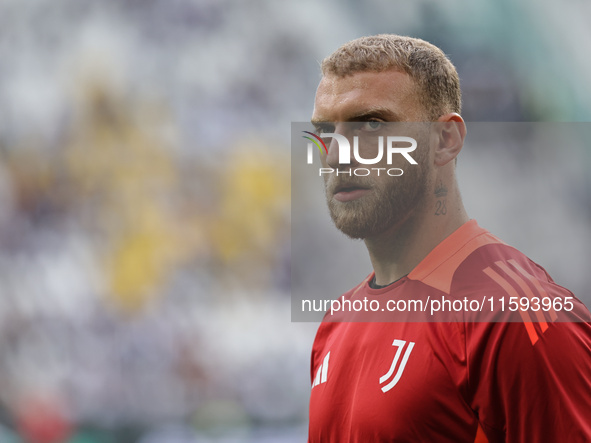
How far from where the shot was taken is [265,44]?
3.49m

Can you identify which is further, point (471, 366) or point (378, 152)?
point (378, 152)

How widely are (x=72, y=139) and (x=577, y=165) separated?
2638mm

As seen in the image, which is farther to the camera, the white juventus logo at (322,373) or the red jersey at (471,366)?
the white juventus logo at (322,373)

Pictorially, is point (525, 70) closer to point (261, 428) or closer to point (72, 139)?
point (261, 428)

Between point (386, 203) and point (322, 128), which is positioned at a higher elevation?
point (322, 128)

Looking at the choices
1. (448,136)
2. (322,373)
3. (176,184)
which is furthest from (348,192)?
(176,184)

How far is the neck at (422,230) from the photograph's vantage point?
0.87 meters

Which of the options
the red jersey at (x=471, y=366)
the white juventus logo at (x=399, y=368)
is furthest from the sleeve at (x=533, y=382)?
the white juventus logo at (x=399, y=368)

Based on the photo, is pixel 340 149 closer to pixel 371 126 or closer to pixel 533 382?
pixel 371 126

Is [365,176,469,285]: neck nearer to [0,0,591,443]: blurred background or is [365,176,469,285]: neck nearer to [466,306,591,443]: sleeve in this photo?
[466,306,591,443]: sleeve

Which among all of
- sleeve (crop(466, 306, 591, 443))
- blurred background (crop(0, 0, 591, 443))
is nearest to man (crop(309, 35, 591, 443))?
sleeve (crop(466, 306, 591, 443))

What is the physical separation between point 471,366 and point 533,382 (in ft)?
0.22

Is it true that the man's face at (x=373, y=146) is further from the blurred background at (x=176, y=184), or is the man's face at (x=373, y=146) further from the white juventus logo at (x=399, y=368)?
the blurred background at (x=176, y=184)

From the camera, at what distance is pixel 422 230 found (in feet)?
2.87
